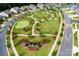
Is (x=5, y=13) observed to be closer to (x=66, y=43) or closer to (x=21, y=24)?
(x=21, y=24)

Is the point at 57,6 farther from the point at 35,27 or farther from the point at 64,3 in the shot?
the point at 35,27

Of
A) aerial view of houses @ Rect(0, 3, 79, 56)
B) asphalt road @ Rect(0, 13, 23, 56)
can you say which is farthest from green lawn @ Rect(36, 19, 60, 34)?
asphalt road @ Rect(0, 13, 23, 56)

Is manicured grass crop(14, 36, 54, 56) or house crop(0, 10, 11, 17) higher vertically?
house crop(0, 10, 11, 17)

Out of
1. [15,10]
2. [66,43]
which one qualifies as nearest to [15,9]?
[15,10]

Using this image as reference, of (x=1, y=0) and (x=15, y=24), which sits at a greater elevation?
(x=1, y=0)

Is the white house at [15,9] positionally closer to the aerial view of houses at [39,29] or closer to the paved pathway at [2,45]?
the aerial view of houses at [39,29]

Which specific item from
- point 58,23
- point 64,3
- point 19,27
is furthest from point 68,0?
point 19,27

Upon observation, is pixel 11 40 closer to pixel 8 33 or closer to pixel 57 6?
pixel 8 33

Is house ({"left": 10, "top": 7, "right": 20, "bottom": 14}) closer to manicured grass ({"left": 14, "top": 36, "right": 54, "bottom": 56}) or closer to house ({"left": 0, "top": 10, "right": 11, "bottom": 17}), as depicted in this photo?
house ({"left": 0, "top": 10, "right": 11, "bottom": 17})
